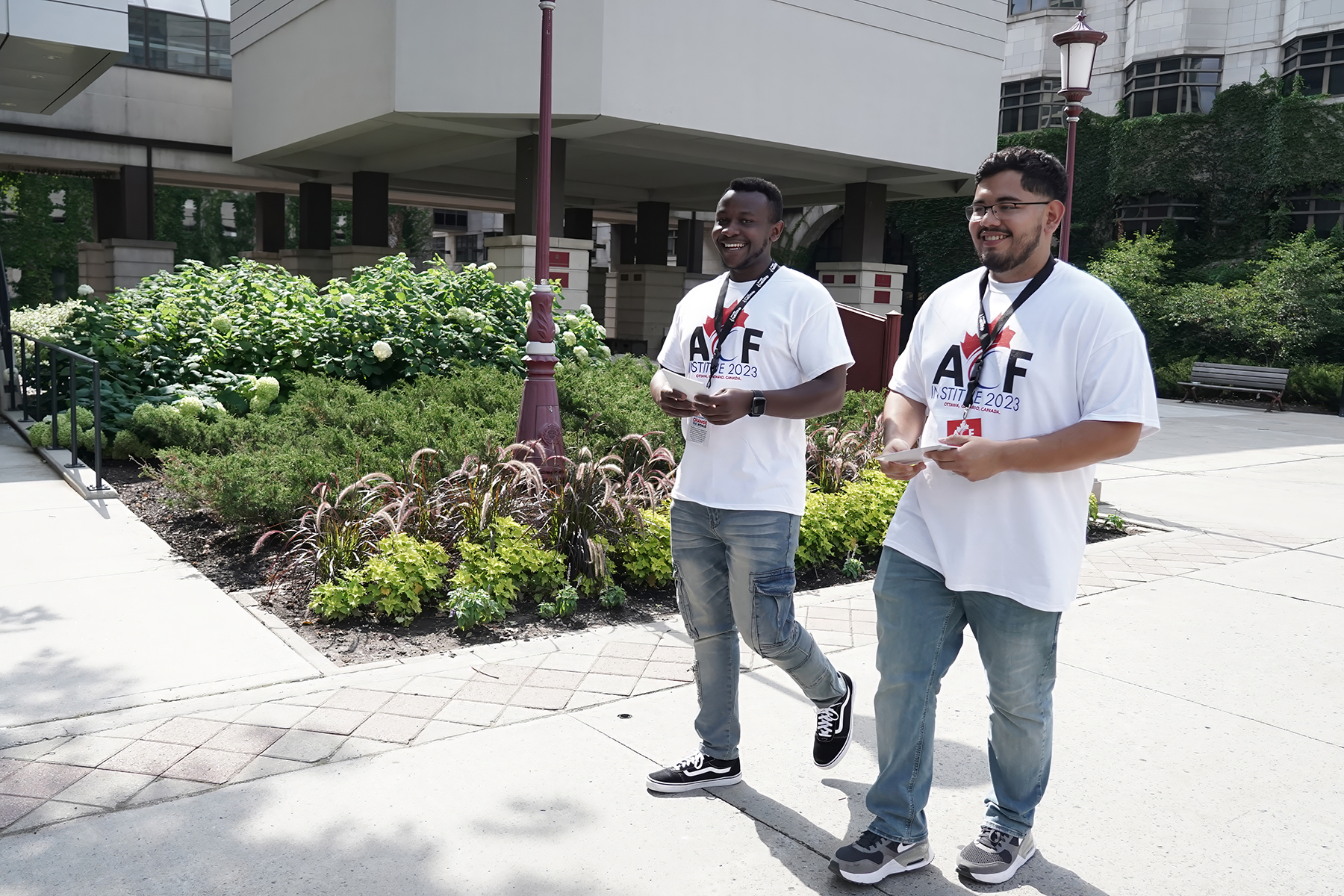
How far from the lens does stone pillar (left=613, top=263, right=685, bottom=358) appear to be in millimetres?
27297

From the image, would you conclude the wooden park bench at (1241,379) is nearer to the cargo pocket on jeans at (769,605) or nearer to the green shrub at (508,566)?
the green shrub at (508,566)

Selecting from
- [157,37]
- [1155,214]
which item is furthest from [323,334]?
[1155,214]

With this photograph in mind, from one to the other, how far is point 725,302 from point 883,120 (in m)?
15.5

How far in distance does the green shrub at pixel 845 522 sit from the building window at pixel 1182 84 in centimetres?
2977

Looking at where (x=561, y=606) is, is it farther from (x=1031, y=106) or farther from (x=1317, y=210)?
(x=1031, y=106)

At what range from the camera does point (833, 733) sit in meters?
3.80

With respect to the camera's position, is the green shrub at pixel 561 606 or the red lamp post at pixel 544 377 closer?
the green shrub at pixel 561 606

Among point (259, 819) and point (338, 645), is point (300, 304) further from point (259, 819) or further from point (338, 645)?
point (259, 819)

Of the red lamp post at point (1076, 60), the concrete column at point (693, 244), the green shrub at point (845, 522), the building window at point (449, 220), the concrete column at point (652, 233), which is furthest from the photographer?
the building window at point (449, 220)

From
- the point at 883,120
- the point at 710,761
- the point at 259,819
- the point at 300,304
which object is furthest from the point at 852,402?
the point at 883,120

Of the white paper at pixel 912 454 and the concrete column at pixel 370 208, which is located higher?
the concrete column at pixel 370 208

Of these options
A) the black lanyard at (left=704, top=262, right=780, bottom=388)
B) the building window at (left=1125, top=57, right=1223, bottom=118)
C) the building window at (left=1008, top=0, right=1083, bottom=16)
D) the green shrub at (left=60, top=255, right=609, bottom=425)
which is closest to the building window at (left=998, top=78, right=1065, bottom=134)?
the building window at (left=1008, top=0, right=1083, bottom=16)

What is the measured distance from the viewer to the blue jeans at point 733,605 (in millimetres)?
3502

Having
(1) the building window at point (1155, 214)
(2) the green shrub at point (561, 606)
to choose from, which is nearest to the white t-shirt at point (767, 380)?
(2) the green shrub at point (561, 606)
